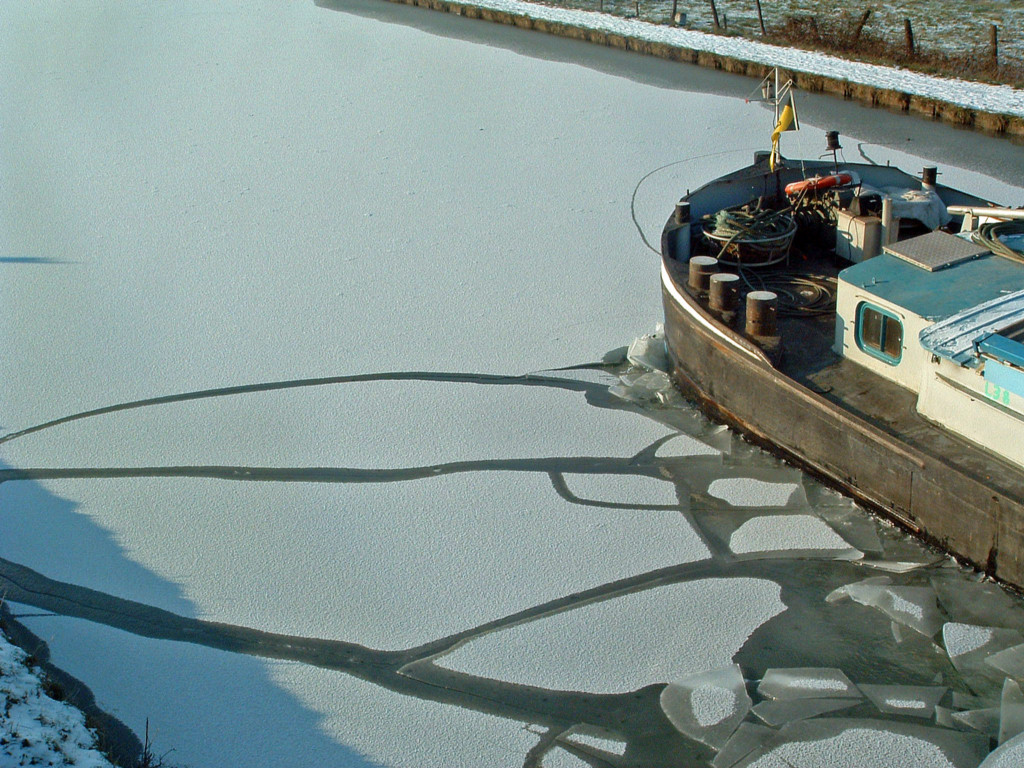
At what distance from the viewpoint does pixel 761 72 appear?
637 inches

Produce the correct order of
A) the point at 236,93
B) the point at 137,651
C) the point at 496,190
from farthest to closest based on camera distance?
the point at 236,93 < the point at 496,190 < the point at 137,651

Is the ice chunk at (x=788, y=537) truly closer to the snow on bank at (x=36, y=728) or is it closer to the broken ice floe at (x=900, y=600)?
the broken ice floe at (x=900, y=600)

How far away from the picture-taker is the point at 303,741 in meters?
4.84

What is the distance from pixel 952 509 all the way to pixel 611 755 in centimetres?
237

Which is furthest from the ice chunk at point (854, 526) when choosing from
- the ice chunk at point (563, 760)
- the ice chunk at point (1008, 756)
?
the ice chunk at point (563, 760)

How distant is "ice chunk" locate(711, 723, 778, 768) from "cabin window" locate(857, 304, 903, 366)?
105 inches

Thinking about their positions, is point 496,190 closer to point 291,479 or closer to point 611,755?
point 291,479

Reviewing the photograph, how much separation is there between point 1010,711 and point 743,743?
1.23 meters

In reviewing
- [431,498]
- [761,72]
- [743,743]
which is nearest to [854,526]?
[743,743]

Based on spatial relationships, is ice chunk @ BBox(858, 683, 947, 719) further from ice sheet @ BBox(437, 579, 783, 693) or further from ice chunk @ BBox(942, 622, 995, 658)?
ice sheet @ BBox(437, 579, 783, 693)

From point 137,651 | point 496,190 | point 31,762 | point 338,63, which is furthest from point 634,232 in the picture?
point 338,63

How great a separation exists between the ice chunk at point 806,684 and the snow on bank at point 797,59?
10.7 meters

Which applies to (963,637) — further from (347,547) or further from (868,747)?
(347,547)

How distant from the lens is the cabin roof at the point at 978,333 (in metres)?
5.55
